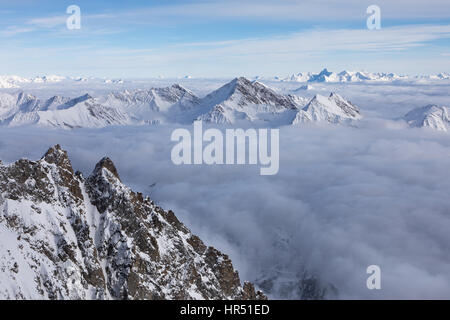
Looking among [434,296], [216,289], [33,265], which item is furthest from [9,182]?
[434,296]

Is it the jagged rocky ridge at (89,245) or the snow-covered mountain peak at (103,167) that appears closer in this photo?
the jagged rocky ridge at (89,245)

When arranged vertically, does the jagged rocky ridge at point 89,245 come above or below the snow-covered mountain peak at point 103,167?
below

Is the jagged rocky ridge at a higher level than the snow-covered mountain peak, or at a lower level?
lower

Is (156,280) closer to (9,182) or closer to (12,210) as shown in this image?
(12,210)

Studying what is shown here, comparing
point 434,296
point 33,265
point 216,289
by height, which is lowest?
point 434,296

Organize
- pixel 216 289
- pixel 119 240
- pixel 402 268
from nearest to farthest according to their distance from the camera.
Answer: pixel 119 240
pixel 216 289
pixel 402 268

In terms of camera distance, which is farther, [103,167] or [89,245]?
[103,167]

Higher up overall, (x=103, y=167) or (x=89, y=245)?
(x=103, y=167)

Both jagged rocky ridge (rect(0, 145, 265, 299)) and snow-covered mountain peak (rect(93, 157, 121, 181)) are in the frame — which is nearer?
jagged rocky ridge (rect(0, 145, 265, 299))
